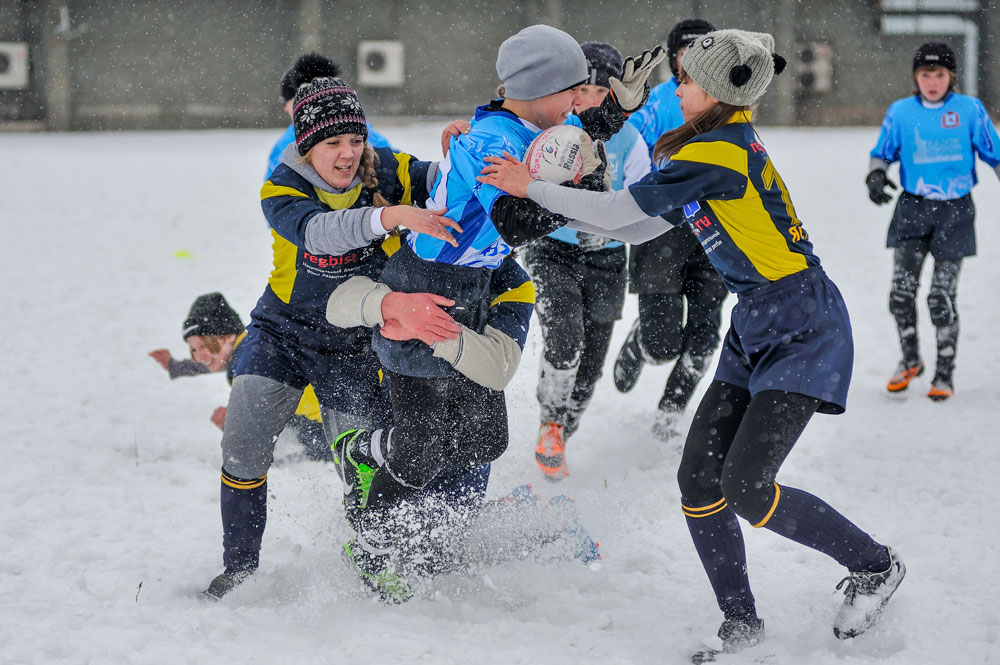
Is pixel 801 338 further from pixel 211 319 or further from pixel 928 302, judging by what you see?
pixel 928 302

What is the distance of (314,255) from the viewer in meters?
3.42

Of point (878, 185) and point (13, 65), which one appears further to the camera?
point (13, 65)

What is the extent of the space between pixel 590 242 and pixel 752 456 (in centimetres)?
198

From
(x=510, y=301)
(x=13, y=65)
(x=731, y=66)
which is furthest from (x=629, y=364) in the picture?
(x=13, y=65)

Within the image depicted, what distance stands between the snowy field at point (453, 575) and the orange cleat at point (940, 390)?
0.06 m

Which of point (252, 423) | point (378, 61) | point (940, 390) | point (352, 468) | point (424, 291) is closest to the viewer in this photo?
point (424, 291)

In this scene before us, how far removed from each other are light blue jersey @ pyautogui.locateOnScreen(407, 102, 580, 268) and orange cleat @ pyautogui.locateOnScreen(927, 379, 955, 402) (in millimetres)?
3574

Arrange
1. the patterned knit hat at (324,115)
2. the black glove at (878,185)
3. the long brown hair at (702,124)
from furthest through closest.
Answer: the black glove at (878,185) < the patterned knit hat at (324,115) < the long brown hair at (702,124)

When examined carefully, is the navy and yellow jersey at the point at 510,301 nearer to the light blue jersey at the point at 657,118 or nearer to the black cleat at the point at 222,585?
the black cleat at the point at 222,585

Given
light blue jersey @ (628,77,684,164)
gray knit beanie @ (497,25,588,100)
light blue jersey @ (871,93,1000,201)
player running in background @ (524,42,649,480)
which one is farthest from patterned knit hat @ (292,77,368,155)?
light blue jersey @ (871,93,1000,201)

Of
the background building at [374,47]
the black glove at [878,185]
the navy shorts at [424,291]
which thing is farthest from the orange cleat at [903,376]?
the background building at [374,47]

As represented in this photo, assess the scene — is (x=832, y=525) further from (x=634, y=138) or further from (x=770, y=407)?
(x=634, y=138)

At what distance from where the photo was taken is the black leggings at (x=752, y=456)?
114 inches

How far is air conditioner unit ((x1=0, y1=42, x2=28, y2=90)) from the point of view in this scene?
763 inches
